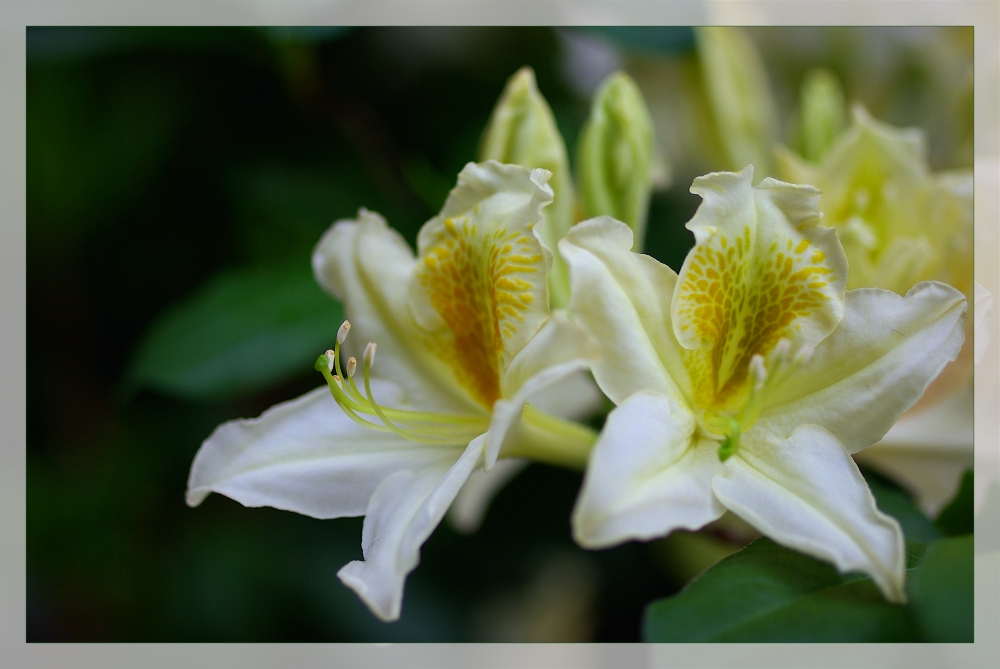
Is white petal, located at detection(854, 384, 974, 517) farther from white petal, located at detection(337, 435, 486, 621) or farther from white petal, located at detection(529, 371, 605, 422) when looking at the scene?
white petal, located at detection(337, 435, 486, 621)

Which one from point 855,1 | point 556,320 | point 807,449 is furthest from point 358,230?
point 855,1

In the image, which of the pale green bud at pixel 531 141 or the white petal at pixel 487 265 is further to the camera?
the pale green bud at pixel 531 141

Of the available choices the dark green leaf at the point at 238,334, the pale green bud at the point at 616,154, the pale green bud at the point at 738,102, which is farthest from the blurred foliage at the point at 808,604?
the pale green bud at the point at 738,102

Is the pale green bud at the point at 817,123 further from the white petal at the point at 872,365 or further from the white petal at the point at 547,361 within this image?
the white petal at the point at 547,361

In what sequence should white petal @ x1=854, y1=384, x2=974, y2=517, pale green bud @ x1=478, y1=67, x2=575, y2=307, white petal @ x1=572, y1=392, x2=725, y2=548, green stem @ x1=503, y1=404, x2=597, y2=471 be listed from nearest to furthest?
1. white petal @ x1=572, y1=392, x2=725, y2=548
2. green stem @ x1=503, y1=404, x2=597, y2=471
3. pale green bud @ x1=478, y1=67, x2=575, y2=307
4. white petal @ x1=854, y1=384, x2=974, y2=517

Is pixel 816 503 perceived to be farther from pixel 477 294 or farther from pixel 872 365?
pixel 477 294

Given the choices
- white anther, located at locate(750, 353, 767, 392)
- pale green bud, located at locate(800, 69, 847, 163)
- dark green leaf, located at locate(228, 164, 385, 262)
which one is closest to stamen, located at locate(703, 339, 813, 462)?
white anther, located at locate(750, 353, 767, 392)

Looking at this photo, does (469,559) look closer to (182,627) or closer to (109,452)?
(182,627)

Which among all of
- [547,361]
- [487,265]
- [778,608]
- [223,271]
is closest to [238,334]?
[223,271]
